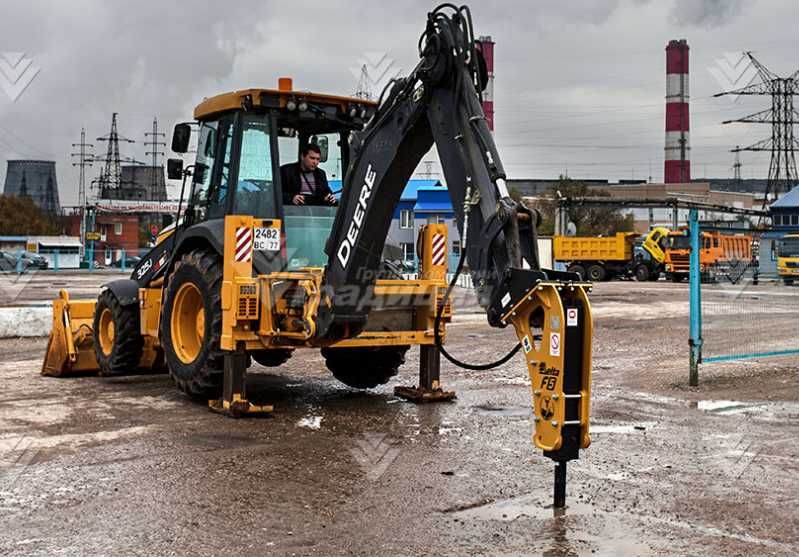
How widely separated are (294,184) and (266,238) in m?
0.97

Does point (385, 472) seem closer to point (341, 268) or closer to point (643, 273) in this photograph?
point (341, 268)

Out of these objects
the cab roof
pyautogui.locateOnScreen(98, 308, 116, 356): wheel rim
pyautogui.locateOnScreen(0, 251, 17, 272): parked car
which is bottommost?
pyautogui.locateOnScreen(98, 308, 116, 356): wheel rim

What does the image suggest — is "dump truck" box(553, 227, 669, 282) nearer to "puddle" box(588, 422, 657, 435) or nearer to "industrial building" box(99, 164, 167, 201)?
"puddle" box(588, 422, 657, 435)

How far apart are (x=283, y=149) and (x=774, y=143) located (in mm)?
71024

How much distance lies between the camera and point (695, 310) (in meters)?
11.4

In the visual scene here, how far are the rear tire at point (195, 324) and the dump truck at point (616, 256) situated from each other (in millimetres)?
35636

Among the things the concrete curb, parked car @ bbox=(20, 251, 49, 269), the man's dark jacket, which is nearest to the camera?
the man's dark jacket

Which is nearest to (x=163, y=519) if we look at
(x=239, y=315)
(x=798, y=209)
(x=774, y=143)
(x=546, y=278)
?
(x=546, y=278)

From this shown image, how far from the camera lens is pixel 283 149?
9984mm

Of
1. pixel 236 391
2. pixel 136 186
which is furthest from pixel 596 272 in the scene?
pixel 136 186

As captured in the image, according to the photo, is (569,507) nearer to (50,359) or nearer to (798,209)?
(50,359)

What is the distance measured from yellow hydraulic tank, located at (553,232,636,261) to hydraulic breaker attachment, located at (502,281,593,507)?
39075mm

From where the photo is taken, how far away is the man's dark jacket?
9914mm

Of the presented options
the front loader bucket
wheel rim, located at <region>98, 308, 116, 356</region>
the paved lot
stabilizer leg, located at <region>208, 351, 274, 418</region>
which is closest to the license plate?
stabilizer leg, located at <region>208, 351, 274, 418</region>
